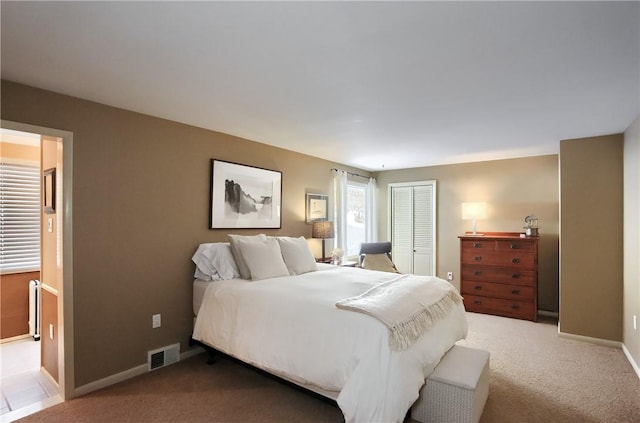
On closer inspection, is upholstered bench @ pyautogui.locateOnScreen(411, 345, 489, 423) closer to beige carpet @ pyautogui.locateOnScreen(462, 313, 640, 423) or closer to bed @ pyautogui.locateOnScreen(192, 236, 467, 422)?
bed @ pyautogui.locateOnScreen(192, 236, 467, 422)

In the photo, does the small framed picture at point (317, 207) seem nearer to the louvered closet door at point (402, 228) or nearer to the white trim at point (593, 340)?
the louvered closet door at point (402, 228)

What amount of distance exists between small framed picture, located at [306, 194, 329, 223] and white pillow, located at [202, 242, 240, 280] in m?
1.68

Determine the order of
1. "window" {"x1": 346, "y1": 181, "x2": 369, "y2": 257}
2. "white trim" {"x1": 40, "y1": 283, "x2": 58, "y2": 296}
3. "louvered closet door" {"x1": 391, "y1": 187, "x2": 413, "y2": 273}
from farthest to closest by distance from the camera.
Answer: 1. "louvered closet door" {"x1": 391, "y1": 187, "x2": 413, "y2": 273}
2. "window" {"x1": 346, "y1": 181, "x2": 369, "y2": 257}
3. "white trim" {"x1": 40, "y1": 283, "x2": 58, "y2": 296}

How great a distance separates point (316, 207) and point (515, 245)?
9.17 ft

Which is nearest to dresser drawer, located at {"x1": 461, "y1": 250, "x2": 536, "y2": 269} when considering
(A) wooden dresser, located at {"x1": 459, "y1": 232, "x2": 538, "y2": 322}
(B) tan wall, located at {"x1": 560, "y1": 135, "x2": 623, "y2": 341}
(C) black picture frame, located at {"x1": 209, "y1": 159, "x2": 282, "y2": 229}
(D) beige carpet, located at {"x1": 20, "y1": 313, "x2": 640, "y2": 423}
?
(A) wooden dresser, located at {"x1": 459, "y1": 232, "x2": 538, "y2": 322}

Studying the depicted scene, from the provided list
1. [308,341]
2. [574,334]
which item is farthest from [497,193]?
[308,341]

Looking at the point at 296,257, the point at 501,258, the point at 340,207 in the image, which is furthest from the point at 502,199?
the point at 296,257

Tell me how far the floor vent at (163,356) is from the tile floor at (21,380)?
2.26ft

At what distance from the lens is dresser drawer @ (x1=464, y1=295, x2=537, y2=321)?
4.53 meters

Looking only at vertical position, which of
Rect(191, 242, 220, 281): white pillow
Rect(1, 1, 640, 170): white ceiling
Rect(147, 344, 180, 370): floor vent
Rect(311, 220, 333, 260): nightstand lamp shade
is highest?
Rect(1, 1, 640, 170): white ceiling

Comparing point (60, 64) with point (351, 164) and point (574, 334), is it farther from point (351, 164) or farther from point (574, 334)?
point (574, 334)

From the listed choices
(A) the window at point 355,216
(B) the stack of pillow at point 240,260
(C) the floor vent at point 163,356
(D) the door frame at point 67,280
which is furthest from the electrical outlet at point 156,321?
(A) the window at point 355,216

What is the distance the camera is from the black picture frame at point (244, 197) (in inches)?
144

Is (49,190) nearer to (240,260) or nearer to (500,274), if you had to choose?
(240,260)
